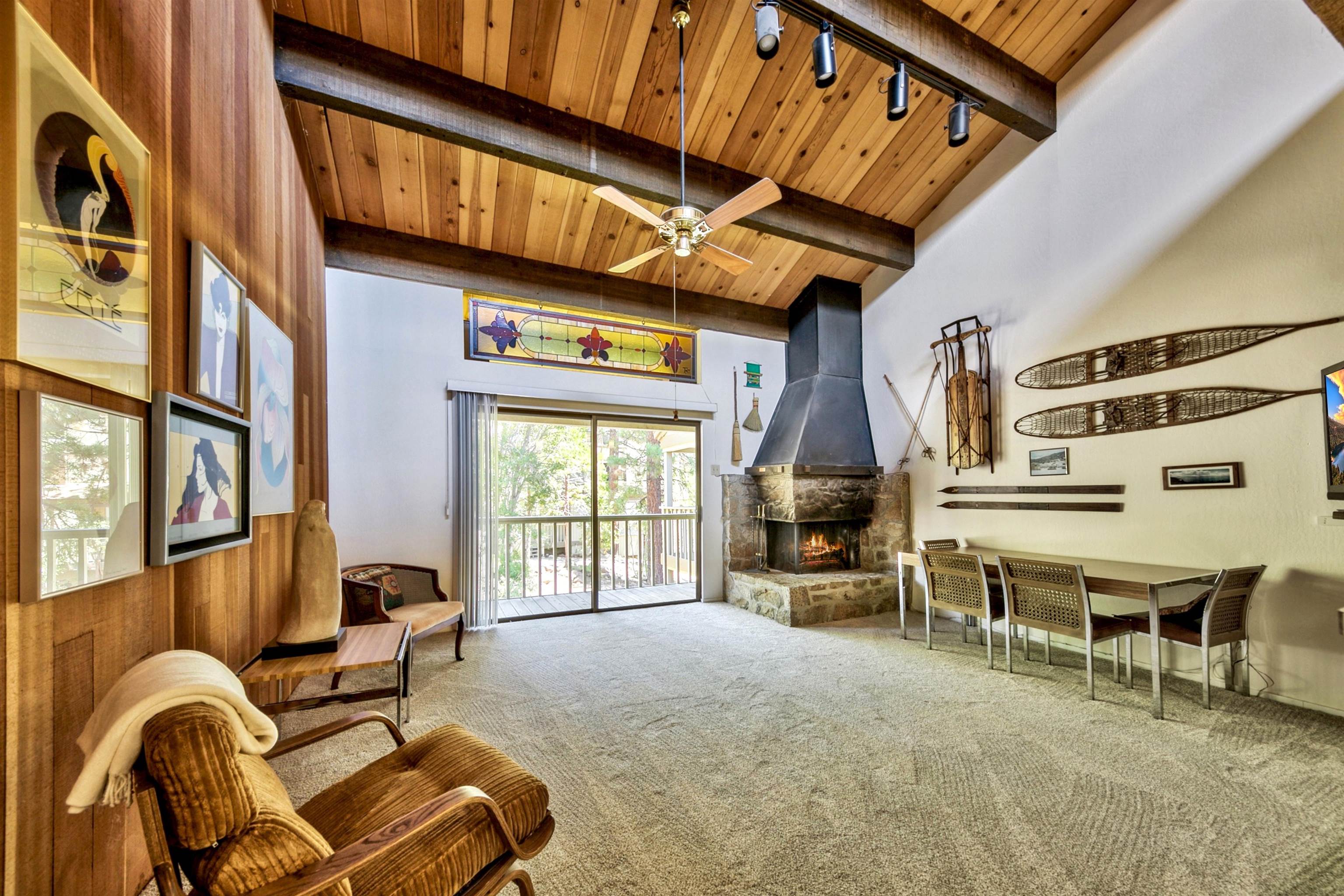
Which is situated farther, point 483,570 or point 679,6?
point 483,570

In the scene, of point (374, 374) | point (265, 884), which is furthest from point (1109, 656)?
point (374, 374)

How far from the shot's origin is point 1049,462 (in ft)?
13.7

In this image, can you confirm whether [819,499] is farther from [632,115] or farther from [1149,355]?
[632,115]

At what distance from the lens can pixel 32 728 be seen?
44.7 inches

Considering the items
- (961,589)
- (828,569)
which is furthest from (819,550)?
(961,589)

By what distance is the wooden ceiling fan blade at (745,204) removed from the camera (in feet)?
9.32

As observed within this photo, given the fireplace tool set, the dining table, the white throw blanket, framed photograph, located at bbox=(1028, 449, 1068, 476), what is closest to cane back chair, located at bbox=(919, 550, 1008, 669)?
the dining table

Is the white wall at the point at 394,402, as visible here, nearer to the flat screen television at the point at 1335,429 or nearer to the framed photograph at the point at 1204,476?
the framed photograph at the point at 1204,476

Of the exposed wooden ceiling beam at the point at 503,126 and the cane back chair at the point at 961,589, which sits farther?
the cane back chair at the point at 961,589

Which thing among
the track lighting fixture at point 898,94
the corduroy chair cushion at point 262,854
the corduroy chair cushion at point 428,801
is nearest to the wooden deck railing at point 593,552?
the corduroy chair cushion at point 428,801

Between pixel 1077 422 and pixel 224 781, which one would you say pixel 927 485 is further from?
pixel 224 781

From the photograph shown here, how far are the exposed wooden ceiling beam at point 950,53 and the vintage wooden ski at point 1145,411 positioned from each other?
2127 mm

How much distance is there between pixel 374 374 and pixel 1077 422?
17.9ft

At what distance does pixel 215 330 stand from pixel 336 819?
1.63 meters
